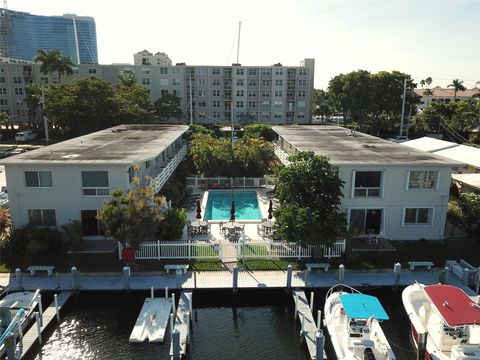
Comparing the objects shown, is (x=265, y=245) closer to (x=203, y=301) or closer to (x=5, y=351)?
(x=203, y=301)

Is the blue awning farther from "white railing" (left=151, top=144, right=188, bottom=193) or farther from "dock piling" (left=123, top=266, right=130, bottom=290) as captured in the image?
"white railing" (left=151, top=144, right=188, bottom=193)

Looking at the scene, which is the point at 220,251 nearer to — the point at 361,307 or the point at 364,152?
the point at 361,307

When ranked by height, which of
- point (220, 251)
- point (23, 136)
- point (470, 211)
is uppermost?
point (23, 136)

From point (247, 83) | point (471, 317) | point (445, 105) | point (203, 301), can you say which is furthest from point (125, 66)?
point (471, 317)

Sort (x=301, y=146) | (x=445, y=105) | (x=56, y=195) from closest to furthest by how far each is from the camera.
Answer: (x=56, y=195)
(x=301, y=146)
(x=445, y=105)

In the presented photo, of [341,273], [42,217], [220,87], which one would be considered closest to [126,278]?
[42,217]
